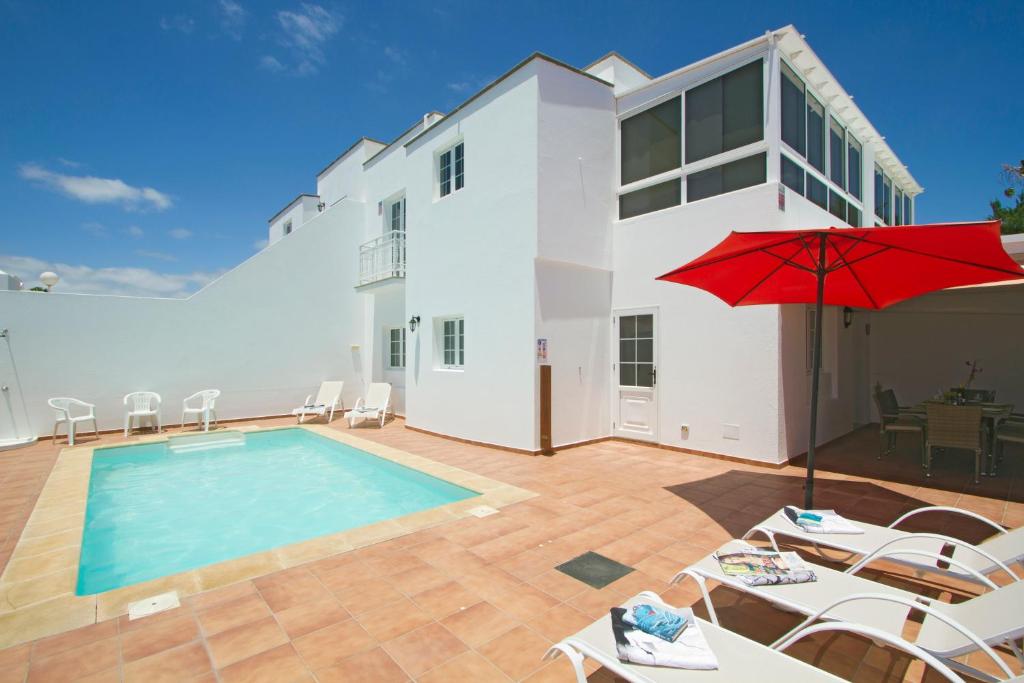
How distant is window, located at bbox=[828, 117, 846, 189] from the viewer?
8.70 m

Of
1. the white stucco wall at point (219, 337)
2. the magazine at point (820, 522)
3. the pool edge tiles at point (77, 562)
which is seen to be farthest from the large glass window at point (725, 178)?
the white stucco wall at point (219, 337)

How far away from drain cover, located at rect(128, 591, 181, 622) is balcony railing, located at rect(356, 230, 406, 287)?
30.0 feet

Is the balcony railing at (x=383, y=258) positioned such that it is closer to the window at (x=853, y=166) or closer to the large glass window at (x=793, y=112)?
the large glass window at (x=793, y=112)

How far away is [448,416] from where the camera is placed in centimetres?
968

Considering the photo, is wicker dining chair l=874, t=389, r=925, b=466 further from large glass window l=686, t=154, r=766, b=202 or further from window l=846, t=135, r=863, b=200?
window l=846, t=135, r=863, b=200

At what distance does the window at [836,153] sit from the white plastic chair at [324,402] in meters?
12.4

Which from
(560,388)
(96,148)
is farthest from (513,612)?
(96,148)

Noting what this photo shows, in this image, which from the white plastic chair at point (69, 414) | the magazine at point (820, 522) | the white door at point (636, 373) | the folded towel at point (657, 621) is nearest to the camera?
the folded towel at point (657, 621)

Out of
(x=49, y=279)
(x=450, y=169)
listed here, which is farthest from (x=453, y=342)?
(x=49, y=279)

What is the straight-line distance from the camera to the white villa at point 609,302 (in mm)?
7309

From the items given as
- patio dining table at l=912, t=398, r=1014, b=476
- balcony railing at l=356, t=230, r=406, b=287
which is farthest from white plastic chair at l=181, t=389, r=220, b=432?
patio dining table at l=912, t=398, r=1014, b=476

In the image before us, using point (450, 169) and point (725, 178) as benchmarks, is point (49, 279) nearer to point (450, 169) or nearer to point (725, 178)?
point (450, 169)

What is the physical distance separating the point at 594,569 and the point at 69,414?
37.6 ft

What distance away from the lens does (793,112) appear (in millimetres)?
7562
